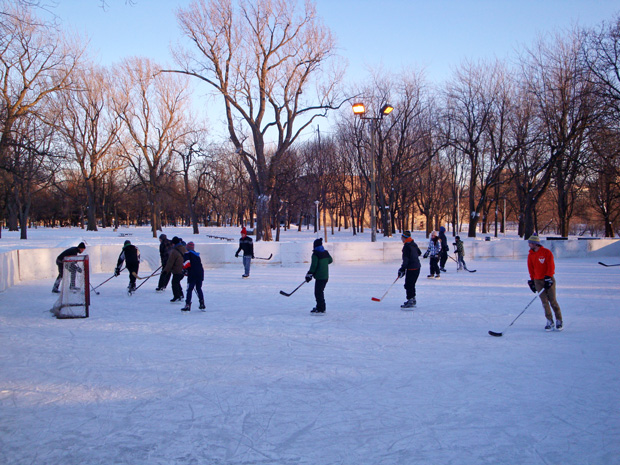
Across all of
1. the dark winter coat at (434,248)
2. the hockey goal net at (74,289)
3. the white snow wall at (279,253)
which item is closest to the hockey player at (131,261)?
the hockey goal net at (74,289)

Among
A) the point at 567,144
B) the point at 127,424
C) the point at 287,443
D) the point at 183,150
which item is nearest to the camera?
the point at 287,443

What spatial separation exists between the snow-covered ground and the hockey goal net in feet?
1.01

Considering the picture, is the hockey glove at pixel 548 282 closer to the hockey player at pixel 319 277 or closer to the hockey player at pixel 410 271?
the hockey player at pixel 410 271

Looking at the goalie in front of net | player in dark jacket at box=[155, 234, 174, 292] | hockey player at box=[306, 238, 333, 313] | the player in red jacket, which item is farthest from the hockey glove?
player in dark jacket at box=[155, 234, 174, 292]

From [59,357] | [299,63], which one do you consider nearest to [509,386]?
[59,357]

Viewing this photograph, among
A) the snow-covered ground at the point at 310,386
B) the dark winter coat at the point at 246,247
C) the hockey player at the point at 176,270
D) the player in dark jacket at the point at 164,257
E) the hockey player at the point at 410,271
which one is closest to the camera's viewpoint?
the snow-covered ground at the point at 310,386

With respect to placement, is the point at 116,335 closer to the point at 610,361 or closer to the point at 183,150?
the point at 610,361

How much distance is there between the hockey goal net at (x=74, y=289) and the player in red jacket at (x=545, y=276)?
829 cm

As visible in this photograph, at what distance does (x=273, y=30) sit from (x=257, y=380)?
23684 mm

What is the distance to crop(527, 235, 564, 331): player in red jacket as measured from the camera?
786 centimetres

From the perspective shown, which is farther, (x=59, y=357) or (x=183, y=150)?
(x=183, y=150)

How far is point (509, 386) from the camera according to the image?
535 cm

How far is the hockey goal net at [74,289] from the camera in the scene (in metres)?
9.45

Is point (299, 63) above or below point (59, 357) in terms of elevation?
above
